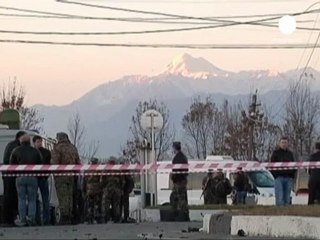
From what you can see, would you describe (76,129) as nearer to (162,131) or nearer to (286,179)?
(162,131)

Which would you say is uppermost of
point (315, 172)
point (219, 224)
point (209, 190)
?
point (315, 172)

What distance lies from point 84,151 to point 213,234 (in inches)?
2794

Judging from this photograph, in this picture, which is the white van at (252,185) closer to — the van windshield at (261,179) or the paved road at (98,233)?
the van windshield at (261,179)

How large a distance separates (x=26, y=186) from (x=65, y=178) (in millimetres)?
1829

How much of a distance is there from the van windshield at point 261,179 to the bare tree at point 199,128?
147ft

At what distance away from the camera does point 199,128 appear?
74625 millimetres

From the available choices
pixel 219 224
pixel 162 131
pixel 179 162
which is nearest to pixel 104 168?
pixel 179 162

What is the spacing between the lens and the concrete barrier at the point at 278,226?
13.2 m

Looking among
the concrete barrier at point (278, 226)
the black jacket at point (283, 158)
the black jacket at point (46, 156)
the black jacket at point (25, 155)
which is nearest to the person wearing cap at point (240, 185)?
the black jacket at point (283, 158)

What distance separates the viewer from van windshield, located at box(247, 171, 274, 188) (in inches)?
1114

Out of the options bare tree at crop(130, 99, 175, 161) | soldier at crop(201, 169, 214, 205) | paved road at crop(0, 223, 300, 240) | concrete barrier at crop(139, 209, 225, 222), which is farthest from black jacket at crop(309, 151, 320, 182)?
bare tree at crop(130, 99, 175, 161)

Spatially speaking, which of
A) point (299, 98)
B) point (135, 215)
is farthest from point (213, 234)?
point (299, 98)

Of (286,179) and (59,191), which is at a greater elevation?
(286,179)

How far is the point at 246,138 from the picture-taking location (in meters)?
67.8
